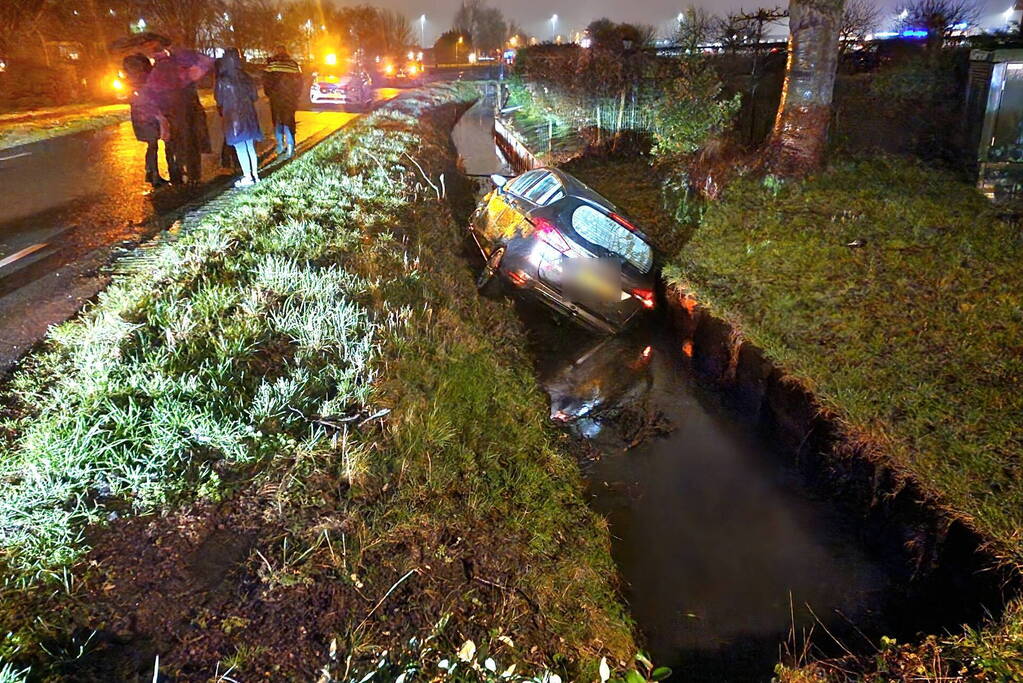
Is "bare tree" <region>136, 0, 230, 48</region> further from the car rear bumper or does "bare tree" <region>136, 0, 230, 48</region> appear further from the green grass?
the green grass

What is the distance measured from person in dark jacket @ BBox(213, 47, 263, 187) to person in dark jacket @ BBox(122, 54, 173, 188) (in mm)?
882

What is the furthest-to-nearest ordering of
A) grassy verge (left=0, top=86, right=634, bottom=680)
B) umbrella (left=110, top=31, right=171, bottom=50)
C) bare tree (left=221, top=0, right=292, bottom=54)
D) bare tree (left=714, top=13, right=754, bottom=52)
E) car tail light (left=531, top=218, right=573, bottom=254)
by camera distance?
1. bare tree (left=221, top=0, right=292, bottom=54)
2. bare tree (left=714, top=13, right=754, bottom=52)
3. umbrella (left=110, top=31, right=171, bottom=50)
4. car tail light (left=531, top=218, right=573, bottom=254)
5. grassy verge (left=0, top=86, right=634, bottom=680)

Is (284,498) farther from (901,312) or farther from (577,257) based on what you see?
(901,312)

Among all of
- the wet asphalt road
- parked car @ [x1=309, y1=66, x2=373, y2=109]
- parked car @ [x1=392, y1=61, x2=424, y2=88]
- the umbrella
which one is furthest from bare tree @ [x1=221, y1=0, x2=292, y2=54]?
the umbrella

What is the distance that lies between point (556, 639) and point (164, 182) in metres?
9.08

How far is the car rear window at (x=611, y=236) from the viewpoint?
24.3 ft

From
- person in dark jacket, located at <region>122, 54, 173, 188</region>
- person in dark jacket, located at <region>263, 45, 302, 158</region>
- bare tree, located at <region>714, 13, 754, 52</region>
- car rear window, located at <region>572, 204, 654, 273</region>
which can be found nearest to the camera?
car rear window, located at <region>572, 204, 654, 273</region>

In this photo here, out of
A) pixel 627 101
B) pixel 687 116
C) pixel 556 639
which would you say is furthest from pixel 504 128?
pixel 556 639

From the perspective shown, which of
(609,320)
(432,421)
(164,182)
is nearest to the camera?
(432,421)

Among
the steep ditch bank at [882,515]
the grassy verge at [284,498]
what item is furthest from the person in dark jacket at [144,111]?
the steep ditch bank at [882,515]

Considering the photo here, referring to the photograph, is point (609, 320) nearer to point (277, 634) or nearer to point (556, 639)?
point (556, 639)

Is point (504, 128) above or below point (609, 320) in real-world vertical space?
above

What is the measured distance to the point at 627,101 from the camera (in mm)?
15375

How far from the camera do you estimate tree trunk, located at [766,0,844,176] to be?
9.34 m
